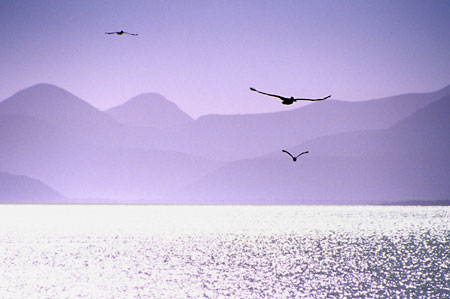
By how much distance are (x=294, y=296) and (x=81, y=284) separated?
2291cm

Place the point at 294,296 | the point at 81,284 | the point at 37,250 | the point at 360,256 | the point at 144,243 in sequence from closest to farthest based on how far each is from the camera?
the point at 294,296, the point at 81,284, the point at 360,256, the point at 37,250, the point at 144,243

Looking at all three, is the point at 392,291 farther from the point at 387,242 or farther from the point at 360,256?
the point at 387,242

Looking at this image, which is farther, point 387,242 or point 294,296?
point 387,242

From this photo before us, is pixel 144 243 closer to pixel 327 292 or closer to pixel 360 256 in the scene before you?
pixel 360 256

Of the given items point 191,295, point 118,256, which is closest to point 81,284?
point 191,295

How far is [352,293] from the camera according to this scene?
54.3 m

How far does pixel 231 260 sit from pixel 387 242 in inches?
1792

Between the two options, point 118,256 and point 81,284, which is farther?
point 118,256

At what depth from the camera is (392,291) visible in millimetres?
54594

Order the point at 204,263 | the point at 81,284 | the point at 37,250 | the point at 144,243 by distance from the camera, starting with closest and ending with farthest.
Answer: the point at 81,284 → the point at 204,263 → the point at 37,250 → the point at 144,243

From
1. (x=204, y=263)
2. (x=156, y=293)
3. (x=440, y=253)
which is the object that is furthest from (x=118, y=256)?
(x=440, y=253)

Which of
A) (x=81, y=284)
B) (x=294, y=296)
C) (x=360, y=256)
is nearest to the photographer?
(x=294, y=296)

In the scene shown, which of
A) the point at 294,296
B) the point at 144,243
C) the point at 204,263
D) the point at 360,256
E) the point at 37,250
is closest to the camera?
the point at 294,296

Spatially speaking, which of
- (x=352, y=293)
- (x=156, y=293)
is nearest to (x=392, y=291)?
(x=352, y=293)
